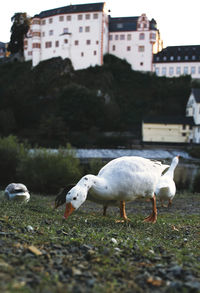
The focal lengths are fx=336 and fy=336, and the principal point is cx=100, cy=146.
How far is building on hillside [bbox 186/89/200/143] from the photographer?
286ft

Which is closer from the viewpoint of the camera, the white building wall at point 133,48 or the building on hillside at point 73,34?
the building on hillside at point 73,34

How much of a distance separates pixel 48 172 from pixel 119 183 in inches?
792

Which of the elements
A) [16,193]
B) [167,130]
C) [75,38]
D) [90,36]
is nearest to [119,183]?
[16,193]

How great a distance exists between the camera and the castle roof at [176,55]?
363 feet

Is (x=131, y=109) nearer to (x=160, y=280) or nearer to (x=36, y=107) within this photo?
(x=36, y=107)

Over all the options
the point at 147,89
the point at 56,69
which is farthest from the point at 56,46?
the point at 147,89

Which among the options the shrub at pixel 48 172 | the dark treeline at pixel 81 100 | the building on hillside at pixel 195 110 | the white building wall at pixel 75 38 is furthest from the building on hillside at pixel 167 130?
the shrub at pixel 48 172

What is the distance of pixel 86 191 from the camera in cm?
755

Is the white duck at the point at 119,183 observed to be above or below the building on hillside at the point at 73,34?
below

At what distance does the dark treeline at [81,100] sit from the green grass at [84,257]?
68029 millimetres

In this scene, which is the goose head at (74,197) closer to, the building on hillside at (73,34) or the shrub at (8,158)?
the shrub at (8,158)

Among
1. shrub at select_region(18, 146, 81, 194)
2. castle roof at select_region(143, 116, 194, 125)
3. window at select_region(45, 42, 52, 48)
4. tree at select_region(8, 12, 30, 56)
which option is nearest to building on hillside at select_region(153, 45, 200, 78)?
castle roof at select_region(143, 116, 194, 125)

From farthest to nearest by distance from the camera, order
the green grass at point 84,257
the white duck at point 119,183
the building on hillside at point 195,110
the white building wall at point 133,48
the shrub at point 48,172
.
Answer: the white building wall at point 133,48, the building on hillside at point 195,110, the shrub at point 48,172, the white duck at point 119,183, the green grass at point 84,257

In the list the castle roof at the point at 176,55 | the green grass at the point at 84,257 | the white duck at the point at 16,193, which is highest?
the castle roof at the point at 176,55
